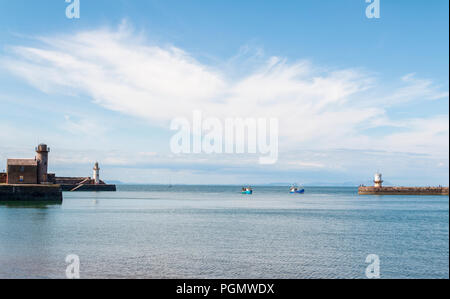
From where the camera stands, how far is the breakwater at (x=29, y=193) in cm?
7238

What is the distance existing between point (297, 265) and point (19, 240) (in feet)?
69.6

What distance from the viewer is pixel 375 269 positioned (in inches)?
931

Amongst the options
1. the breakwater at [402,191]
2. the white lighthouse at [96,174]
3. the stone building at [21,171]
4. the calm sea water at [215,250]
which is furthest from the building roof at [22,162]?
the breakwater at [402,191]

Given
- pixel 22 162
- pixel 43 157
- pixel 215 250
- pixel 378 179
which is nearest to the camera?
pixel 215 250

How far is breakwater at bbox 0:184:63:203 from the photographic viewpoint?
237 ft

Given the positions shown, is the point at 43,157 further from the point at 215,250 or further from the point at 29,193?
the point at 215,250

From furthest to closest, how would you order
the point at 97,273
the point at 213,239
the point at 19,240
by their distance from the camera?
the point at 213,239 → the point at 19,240 → the point at 97,273

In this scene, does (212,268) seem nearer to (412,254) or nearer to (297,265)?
(297,265)

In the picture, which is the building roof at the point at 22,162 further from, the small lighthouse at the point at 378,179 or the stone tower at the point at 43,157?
the small lighthouse at the point at 378,179

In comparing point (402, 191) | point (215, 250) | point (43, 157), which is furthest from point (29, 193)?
point (402, 191)

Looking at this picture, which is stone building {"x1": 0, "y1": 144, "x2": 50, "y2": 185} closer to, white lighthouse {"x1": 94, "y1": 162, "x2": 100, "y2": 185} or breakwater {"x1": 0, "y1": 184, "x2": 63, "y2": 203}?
breakwater {"x1": 0, "y1": 184, "x2": 63, "y2": 203}

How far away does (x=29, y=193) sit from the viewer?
73.9 m
